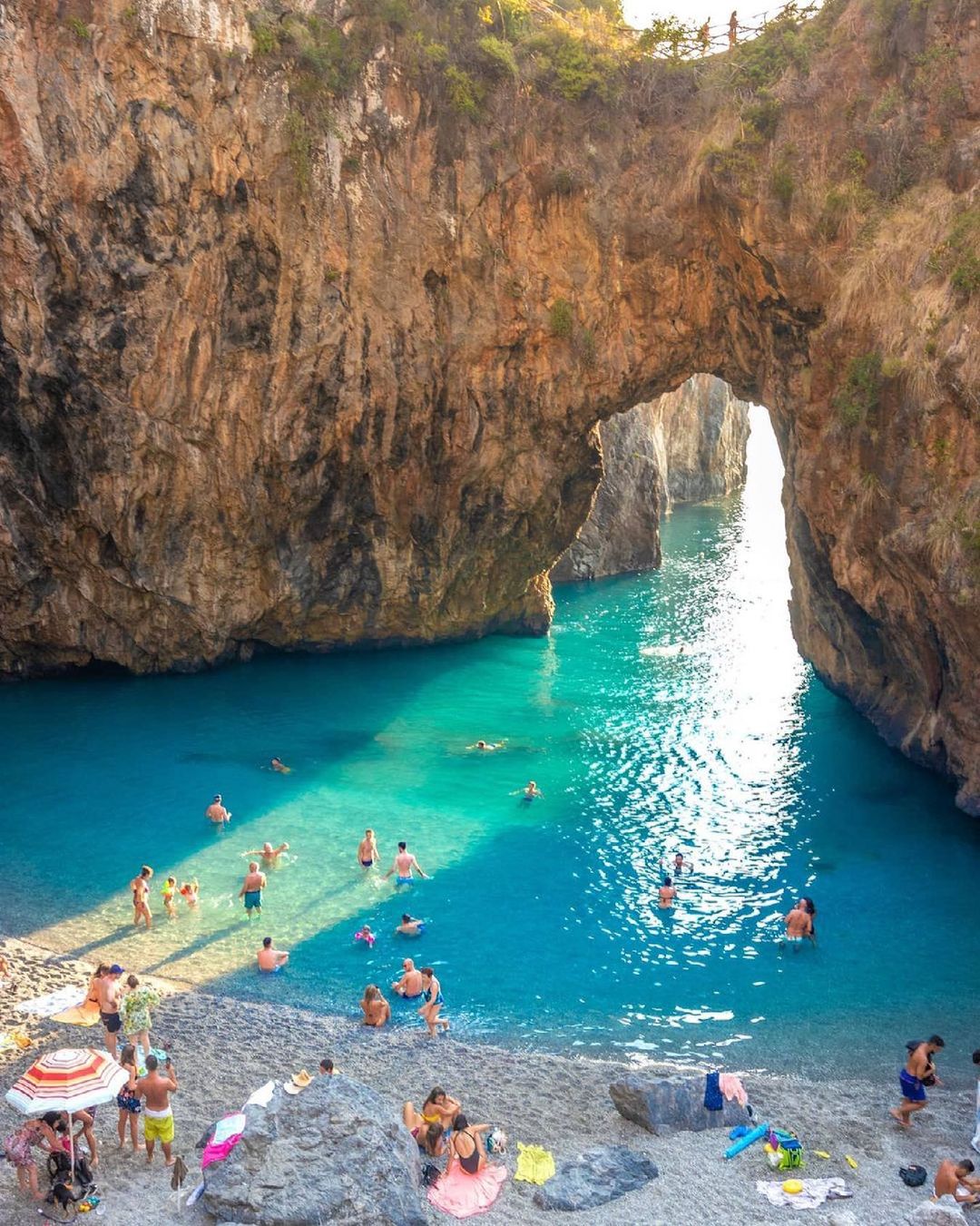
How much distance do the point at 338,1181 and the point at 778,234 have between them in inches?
963

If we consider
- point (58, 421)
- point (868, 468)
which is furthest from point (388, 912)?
point (58, 421)

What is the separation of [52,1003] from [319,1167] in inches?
287

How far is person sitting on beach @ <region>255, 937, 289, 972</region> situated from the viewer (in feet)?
63.4

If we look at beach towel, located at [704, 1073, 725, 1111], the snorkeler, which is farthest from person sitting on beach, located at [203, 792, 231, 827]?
beach towel, located at [704, 1073, 725, 1111]

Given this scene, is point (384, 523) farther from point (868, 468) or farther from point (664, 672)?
point (868, 468)

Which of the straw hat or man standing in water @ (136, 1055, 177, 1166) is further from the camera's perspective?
the straw hat

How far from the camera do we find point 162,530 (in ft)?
107

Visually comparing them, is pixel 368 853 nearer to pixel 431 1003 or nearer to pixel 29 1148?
pixel 431 1003

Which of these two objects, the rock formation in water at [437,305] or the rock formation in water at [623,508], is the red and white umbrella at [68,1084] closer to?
the rock formation in water at [437,305]

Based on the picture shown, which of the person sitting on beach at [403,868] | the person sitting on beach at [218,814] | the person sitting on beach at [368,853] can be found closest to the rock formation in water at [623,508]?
the person sitting on beach at [218,814]

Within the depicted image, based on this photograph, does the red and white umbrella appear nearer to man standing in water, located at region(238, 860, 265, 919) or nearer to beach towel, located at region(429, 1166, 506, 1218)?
beach towel, located at region(429, 1166, 506, 1218)

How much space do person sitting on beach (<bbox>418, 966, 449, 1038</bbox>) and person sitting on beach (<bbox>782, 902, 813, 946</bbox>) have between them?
6755 mm

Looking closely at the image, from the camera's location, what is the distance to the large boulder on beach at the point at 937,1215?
1245cm

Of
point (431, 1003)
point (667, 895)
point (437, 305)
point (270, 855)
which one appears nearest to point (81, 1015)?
point (431, 1003)
